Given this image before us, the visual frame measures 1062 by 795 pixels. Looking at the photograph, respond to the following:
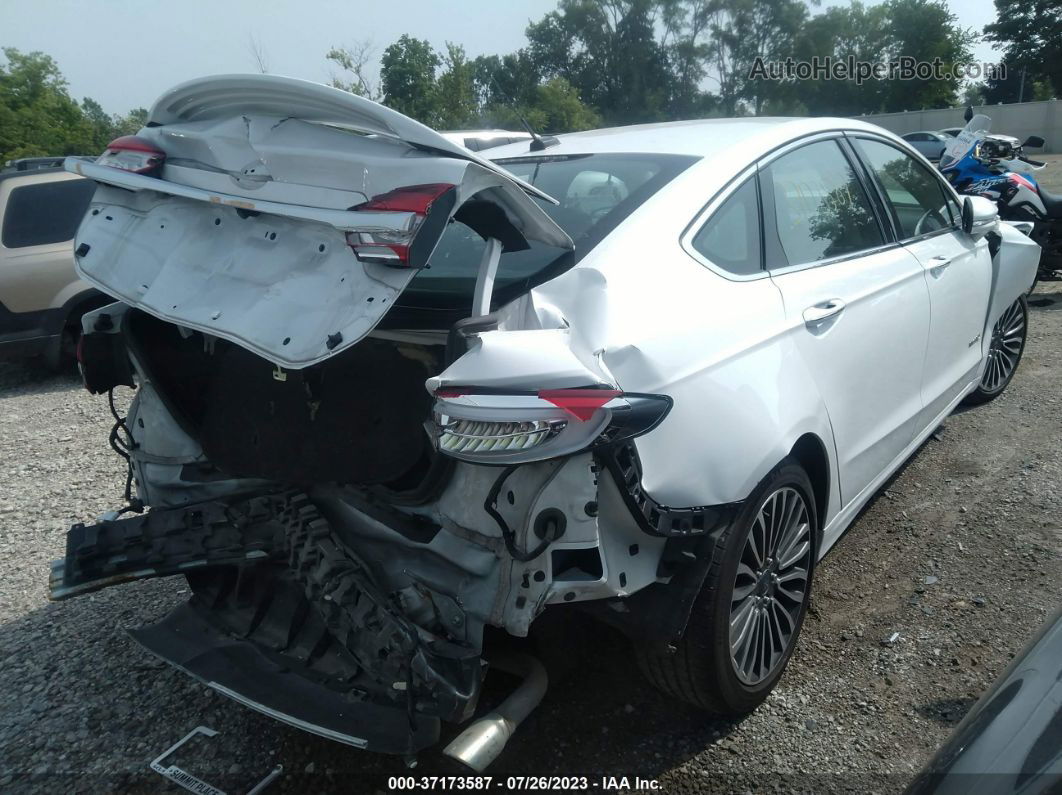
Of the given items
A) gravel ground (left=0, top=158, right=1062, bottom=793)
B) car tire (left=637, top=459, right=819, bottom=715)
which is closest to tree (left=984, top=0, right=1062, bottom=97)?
gravel ground (left=0, top=158, right=1062, bottom=793)

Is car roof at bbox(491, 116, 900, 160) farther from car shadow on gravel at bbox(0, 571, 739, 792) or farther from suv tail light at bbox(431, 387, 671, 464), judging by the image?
car shadow on gravel at bbox(0, 571, 739, 792)

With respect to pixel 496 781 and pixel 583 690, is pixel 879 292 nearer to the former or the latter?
pixel 583 690

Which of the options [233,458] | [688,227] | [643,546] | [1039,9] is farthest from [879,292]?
[1039,9]

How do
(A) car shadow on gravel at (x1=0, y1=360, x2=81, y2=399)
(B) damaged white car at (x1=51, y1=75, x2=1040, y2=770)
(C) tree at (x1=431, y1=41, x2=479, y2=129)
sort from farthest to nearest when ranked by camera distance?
(C) tree at (x1=431, y1=41, x2=479, y2=129)
(A) car shadow on gravel at (x1=0, y1=360, x2=81, y2=399)
(B) damaged white car at (x1=51, y1=75, x2=1040, y2=770)

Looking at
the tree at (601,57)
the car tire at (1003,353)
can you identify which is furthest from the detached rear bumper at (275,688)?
the tree at (601,57)

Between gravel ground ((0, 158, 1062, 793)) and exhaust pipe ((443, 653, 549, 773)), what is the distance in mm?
250

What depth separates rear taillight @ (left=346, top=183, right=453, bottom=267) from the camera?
1.85 meters

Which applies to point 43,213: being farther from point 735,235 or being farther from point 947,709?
point 947,709

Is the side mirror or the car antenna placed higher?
the car antenna

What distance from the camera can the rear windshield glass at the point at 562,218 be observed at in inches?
89.1

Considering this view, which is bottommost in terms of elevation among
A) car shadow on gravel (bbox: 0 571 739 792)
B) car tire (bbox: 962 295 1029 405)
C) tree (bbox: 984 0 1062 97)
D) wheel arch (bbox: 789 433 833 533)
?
car shadow on gravel (bbox: 0 571 739 792)

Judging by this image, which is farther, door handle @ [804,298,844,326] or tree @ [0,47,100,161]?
tree @ [0,47,100,161]

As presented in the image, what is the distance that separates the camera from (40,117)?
28578 mm

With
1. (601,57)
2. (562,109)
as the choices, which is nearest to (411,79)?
(562,109)
